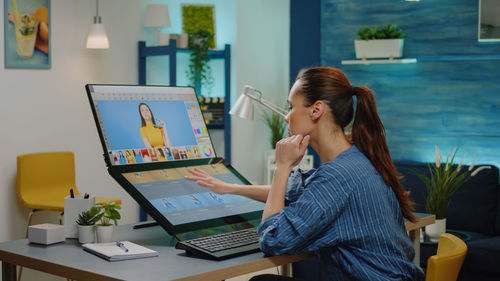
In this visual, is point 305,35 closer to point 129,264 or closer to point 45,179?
point 45,179

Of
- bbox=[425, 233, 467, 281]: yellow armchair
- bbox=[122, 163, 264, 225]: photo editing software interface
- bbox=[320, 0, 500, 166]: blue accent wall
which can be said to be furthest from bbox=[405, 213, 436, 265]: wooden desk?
bbox=[320, 0, 500, 166]: blue accent wall

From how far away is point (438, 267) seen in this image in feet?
5.90

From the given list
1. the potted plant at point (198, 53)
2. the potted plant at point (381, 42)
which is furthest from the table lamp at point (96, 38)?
the potted plant at point (381, 42)

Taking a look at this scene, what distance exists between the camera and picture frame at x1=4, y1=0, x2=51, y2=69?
448cm

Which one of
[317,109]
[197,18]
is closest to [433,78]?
[197,18]

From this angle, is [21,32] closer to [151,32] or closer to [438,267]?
[151,32]

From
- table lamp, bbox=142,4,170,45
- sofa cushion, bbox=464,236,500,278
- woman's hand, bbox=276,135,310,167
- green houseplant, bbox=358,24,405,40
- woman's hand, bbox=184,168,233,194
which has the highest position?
table lamp, bbox=142,4,170,45

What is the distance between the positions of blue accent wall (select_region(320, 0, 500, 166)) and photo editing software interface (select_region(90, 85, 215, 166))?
10.0 ft

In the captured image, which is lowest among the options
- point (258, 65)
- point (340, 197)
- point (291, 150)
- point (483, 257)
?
point (483, 257)

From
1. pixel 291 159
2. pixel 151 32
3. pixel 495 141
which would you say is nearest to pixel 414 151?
pixel 495 141

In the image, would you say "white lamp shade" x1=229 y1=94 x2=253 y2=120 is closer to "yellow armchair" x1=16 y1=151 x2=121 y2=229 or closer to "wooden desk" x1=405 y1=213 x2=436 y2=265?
"wooden desk" x1=405 y1=213 x2=436 y2=265

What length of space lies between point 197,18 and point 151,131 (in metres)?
3.38

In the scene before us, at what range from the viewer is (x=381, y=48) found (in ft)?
16.8

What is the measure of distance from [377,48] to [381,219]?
345 centimetres
